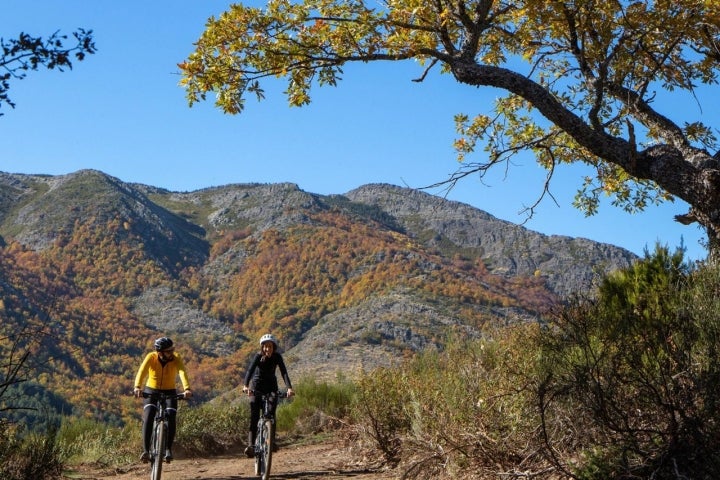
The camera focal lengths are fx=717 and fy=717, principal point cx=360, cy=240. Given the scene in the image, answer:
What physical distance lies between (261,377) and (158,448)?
1838 millimetres

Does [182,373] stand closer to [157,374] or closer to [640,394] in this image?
[157,374]

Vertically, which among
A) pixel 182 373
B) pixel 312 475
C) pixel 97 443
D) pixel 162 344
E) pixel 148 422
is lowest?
pixel 97 443

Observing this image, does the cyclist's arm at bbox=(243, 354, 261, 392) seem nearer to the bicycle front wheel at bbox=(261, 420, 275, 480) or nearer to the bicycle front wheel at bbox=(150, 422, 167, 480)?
the bicycle front wheel at bbox=(261, 420, 275, 480)

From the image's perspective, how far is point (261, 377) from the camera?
10539 millimetres

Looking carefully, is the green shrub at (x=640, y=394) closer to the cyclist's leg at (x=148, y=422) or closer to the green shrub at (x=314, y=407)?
the cyclist's leg at (x=148, y=422)

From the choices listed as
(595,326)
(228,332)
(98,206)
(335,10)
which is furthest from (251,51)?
(98,206)

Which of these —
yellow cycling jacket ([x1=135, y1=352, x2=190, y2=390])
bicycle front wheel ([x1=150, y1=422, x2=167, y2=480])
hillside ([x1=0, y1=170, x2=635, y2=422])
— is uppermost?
hillside ([x1=0, y1=170, x2=635, y2=422])

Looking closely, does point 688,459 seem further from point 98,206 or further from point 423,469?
point 98,206

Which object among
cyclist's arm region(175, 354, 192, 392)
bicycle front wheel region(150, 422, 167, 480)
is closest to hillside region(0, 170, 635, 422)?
cyclist's arm region(175, 354, 192, 392)

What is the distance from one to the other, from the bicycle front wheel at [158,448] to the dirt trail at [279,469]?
6.19 feet

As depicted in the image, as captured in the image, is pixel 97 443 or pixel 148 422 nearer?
pixel 148 422

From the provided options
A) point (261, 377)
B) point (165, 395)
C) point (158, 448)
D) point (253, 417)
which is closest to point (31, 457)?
point (158, 448)

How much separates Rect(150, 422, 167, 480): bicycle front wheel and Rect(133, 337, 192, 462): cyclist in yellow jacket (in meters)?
0.08

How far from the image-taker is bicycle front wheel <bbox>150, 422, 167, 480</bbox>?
9203 millimetres
